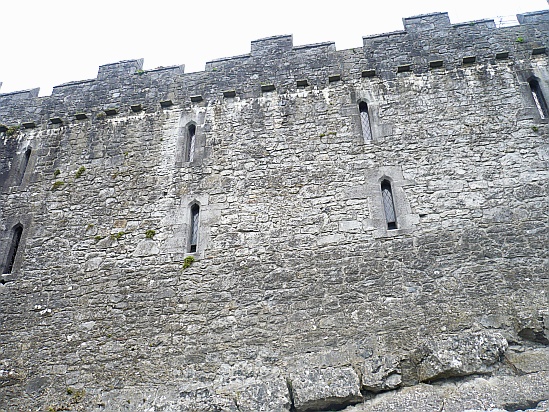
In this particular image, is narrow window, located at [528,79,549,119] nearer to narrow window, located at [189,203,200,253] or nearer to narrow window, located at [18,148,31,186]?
narrow window, located at [189,203,200,253]

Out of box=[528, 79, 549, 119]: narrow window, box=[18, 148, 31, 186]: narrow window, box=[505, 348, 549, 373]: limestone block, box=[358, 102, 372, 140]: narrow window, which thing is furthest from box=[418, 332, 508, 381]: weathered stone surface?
box=[18, 148, 31, 186]: narrow window

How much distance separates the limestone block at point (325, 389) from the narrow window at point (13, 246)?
5335mm

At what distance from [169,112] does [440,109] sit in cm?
509

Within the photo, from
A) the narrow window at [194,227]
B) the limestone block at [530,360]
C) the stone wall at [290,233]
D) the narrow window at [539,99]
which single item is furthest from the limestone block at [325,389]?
the narrow window at [539,99]

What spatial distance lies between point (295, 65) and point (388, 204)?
3586mm

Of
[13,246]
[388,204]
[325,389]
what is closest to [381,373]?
[325,389]

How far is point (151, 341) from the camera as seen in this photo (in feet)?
25.4

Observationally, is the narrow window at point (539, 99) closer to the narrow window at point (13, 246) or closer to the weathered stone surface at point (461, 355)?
the weathered stone surface at point (461, 355)

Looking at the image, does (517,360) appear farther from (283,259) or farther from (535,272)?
(283,259)

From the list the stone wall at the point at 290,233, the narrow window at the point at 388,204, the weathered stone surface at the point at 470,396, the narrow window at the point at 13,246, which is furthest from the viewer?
the narrow window at the point at 13,246

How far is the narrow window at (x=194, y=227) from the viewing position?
862 cm

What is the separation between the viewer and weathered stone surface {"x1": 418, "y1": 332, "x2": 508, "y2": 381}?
679 centimetres

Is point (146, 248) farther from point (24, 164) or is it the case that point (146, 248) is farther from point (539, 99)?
point (539, 99)

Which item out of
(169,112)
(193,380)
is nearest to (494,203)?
(193,380)
